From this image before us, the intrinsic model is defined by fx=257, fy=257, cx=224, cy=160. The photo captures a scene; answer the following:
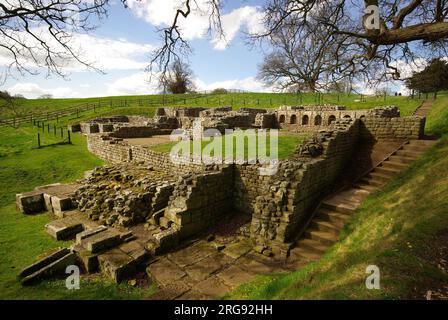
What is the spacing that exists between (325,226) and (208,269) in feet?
11.0

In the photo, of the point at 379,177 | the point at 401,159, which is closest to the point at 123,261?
the point at 379,177

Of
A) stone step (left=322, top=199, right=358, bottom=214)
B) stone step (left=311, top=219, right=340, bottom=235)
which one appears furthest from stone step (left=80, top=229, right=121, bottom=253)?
stone step (left=322, top=199, right=358, bottom=214)

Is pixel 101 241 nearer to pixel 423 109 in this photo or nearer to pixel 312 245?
pixel 312 245

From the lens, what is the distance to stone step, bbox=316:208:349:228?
7027 mm

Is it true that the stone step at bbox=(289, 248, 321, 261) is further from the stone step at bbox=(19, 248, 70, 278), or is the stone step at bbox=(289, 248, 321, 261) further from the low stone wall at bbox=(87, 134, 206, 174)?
the stone step at bbox=(19, 248, 70, 278)

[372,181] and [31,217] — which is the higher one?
[372,181]

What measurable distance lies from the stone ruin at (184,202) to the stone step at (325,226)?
1.22 feet

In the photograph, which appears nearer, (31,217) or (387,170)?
(387,170)

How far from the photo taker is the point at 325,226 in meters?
7.06
